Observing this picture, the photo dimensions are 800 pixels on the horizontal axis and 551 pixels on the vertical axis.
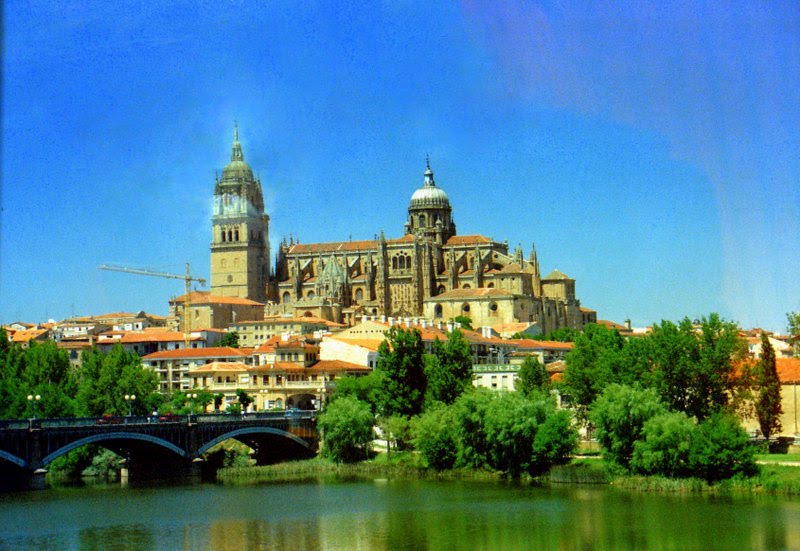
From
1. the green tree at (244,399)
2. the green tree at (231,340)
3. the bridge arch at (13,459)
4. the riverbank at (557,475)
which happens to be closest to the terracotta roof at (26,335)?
the green tree at (231,340)

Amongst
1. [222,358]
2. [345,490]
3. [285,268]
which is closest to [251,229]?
[285,268]

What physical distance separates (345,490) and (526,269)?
9860cm

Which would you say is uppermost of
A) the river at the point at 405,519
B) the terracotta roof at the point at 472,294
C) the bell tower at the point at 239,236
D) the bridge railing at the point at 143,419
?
the bell tower at the point at 239,236

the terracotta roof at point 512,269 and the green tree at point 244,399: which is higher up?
the terracotta roof at point 512,269

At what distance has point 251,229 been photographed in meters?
176

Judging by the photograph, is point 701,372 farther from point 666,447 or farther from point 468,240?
point 468,240

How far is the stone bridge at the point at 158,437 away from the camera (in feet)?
212

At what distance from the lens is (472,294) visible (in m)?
156

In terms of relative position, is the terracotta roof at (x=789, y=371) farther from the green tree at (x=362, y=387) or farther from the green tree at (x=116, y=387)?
the green tree at (x=116, y=387)

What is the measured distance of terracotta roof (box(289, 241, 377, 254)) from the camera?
172 m

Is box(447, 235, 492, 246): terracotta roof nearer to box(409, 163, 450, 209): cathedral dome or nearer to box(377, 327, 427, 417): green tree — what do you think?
box(409, 163, 450, 209): cathedral dome

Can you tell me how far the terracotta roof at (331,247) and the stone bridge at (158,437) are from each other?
8807cm

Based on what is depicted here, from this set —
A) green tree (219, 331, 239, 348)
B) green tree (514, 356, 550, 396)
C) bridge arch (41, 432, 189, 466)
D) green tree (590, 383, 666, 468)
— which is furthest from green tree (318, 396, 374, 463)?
green tree (219, 331, 239, 348)

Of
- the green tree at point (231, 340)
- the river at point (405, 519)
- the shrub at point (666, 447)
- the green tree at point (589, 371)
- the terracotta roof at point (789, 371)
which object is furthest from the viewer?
the green tree at point (231, 340)
